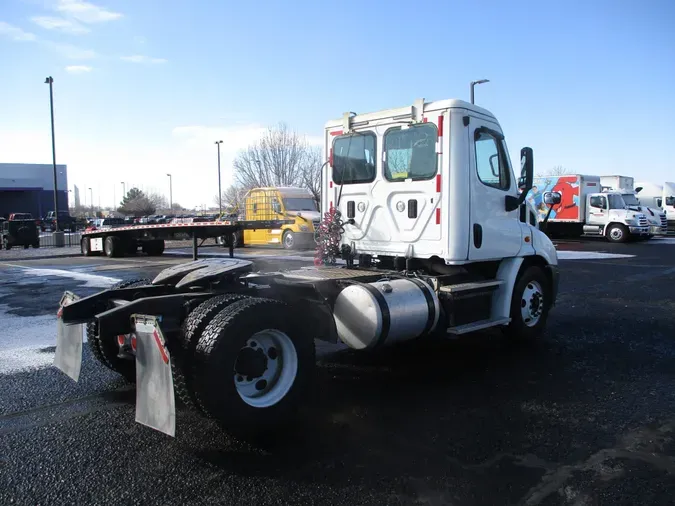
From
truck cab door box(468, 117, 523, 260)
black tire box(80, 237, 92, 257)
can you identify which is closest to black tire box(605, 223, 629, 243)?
truck cab door box(468, 117, 523, 260)

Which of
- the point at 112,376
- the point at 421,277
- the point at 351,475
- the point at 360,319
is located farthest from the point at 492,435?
the point at 112,376

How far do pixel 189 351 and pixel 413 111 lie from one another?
→ 3.77 m

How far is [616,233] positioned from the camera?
2802 cm

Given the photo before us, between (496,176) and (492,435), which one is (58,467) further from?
(496,176)

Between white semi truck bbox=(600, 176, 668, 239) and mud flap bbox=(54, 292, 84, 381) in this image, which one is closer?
mud flap bbox=(54, 292, 84, 381)

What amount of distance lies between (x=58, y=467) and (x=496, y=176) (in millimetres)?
5260

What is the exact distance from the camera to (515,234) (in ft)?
22.2

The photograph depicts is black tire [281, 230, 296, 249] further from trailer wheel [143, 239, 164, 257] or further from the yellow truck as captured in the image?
trailer wheel [143, 239, 164, 257]

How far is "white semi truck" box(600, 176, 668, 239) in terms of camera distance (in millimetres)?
28016

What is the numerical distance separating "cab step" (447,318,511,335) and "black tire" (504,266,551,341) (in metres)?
0.31

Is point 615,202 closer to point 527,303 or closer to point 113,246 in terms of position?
point 113,246

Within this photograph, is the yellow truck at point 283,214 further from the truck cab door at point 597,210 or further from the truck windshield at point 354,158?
the truck cab door at point 597,210

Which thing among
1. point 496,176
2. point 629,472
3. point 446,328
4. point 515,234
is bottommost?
point 629,472

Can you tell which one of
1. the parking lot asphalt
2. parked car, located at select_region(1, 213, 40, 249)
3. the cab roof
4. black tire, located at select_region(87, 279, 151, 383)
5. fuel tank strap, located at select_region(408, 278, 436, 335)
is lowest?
the parking lot asphalt
